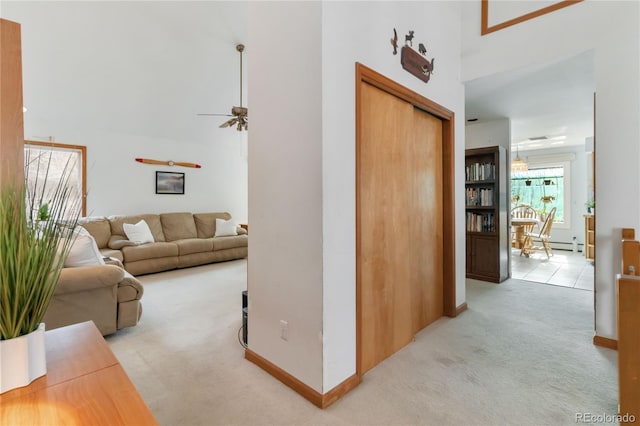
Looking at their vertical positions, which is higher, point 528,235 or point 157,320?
point 528,235

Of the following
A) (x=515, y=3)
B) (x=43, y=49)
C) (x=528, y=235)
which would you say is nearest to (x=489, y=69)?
(x=515, y=3)

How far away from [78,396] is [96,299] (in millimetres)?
1877

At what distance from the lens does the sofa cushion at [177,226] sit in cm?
563

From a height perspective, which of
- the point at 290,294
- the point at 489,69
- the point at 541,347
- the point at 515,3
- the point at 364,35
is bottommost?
the point at 541,347

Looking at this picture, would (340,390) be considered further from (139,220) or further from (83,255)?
(139,220)

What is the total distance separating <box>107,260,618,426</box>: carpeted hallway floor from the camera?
5.30ft

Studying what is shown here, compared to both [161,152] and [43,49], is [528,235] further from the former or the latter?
[43,49]

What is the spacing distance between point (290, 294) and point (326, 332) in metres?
0.32

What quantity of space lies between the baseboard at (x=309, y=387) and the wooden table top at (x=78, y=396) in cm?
105

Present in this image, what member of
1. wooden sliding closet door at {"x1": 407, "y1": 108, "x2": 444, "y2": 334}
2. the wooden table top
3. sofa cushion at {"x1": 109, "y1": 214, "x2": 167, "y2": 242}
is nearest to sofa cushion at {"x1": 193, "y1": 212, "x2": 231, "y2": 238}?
sofa cushion at {"x1": 109, "y1": 214, "x2": 167, "y2": 242}

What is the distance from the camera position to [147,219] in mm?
5453

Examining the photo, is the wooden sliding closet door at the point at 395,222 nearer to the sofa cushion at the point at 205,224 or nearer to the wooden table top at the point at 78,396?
the wooden table top at the point at 78,396

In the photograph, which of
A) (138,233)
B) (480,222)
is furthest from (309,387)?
(138,233)

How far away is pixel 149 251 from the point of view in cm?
468
